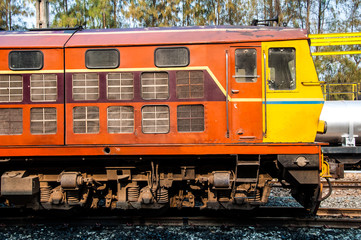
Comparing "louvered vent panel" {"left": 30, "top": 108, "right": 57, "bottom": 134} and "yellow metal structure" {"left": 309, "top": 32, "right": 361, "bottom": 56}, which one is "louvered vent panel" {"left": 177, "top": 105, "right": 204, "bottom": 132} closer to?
"louvered vent panel" {"left": 30, "top": 108, "right": 57, "bottom": 134}

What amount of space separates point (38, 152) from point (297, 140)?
4.52 meters

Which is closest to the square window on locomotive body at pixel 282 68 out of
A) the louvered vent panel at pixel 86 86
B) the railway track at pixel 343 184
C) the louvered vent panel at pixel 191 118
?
the louvered vent panel at pixel 191 118

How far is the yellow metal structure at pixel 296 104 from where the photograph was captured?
5.35 metres

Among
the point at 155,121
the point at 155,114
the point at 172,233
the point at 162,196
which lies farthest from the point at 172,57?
the point at 172,233

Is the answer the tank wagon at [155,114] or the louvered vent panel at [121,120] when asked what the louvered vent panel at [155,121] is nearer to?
the tank wagon at [155,114]

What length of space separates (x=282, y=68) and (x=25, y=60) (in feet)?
15.4

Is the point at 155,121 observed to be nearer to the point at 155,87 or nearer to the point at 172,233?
the point at 155,87

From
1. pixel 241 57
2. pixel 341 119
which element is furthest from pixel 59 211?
pixel 341 119

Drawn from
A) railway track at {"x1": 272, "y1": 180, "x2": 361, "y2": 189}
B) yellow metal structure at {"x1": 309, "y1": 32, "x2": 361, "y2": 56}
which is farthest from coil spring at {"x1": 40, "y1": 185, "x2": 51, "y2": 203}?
yellow metal structure at {"x1": 309, "y1": 32, "x2": 361, "y2": 56}

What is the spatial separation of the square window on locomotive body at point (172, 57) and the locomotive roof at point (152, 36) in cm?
12

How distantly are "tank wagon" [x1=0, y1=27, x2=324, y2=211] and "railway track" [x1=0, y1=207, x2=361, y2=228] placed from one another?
0.43 meters

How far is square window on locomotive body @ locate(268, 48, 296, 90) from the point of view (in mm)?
5461

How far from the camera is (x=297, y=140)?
5.39m

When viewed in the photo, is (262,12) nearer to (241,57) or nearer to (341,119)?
(341,119)
